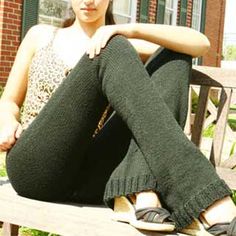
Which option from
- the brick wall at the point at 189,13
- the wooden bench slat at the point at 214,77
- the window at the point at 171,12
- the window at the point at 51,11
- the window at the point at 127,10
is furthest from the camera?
the brick wall at the point at 189,13

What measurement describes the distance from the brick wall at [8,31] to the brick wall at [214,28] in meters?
9.28

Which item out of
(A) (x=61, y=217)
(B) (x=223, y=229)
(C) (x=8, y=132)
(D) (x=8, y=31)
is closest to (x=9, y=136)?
(C) (x=8, y=132)

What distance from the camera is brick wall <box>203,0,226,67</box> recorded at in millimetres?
16547

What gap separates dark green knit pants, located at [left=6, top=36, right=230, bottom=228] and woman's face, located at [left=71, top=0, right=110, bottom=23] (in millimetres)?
403

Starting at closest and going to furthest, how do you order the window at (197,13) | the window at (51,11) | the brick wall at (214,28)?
the window at (51,11)
the window at (197,13)
the brick wall at (214,28)

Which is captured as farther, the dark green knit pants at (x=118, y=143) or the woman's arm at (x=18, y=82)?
the woman's arm at (x=18, y=82)

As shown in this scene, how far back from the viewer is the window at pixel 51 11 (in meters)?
8.75

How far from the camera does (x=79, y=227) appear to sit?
6.41 ft

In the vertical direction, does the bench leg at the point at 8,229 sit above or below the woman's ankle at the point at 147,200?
below

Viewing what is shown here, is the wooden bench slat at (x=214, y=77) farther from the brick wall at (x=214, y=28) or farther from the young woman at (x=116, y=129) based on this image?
the brick wall at (x=214, y=28)

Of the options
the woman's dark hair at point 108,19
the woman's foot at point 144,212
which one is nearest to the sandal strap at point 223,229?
the woman's foot at point 144,212

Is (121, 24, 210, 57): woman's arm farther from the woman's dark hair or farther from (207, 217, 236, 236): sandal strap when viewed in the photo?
(207, 217, 236, 236): sandal strap

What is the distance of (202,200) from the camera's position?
5.67ft

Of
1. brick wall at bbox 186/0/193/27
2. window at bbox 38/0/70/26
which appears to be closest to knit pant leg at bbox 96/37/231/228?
window at bbox 38/0/70/26
